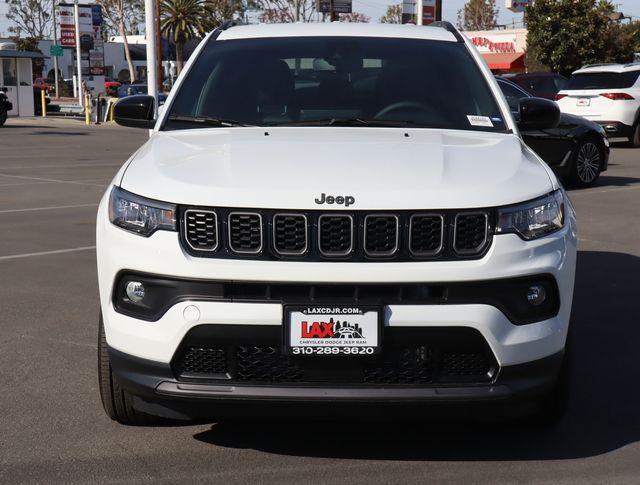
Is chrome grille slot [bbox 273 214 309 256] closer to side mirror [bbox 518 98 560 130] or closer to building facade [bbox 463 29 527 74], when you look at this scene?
side mirror [bbox 518 98 560 130]

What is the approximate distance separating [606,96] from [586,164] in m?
8.16

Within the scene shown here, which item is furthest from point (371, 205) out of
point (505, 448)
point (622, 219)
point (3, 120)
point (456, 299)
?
point (3, 120)

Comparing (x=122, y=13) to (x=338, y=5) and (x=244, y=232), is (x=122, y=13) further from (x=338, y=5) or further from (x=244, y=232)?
(x=244, y=232)

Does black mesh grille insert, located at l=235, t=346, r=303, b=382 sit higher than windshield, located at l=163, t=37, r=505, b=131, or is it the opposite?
windshield, located at l=163, t=37, r=505, b=131

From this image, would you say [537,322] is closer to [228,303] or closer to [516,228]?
[516,228]

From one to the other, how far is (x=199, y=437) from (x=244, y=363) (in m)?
0.75

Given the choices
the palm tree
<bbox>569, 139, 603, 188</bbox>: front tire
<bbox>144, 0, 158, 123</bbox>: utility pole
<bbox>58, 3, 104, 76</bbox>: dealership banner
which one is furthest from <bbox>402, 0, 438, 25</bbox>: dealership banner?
the palm tree

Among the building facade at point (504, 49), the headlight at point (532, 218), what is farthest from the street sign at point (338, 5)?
the headlight at point (532, 218)

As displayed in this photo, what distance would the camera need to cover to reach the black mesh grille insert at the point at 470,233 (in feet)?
12.3

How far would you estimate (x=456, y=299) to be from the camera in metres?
3.68

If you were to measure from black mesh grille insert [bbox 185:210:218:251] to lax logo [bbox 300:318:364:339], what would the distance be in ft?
1.48

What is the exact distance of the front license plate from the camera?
3.64m

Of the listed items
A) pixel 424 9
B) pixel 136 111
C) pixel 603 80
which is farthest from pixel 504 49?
pixel 136 111

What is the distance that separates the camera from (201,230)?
3.76 meters
